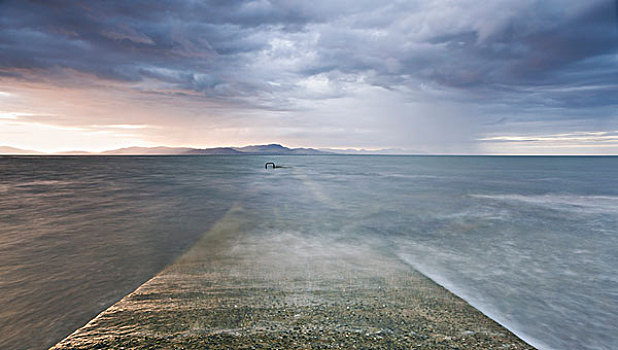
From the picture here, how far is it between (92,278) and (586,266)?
33.6 ft

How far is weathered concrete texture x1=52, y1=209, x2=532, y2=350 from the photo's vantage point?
3299 mm

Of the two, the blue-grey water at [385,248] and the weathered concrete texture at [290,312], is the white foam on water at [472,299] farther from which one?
the weathered concrete texture at [290,312]

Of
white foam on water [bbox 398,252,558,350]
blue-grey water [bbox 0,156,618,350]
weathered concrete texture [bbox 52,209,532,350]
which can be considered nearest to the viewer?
weathered concrete texture [bbox 52,209,532,350]

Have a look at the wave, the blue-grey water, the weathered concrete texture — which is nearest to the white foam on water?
the blue-grey water

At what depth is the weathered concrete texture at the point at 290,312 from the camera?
3.30 metres

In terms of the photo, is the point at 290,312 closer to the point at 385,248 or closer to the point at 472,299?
the point at 472,299

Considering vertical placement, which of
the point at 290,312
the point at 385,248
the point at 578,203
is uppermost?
the point at 290,312

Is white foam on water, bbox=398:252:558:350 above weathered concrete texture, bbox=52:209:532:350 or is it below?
below

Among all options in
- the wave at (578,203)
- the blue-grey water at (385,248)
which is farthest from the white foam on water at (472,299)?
the wave at (578,203)

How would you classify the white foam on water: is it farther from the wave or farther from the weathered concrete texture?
the wave

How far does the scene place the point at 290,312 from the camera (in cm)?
393

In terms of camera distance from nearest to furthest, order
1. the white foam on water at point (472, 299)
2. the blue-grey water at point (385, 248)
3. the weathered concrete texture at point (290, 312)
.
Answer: the weathered concrete texture at point (290, 312), the white foam on water at point (472, 299), the blue-grey water at point (385, 248)

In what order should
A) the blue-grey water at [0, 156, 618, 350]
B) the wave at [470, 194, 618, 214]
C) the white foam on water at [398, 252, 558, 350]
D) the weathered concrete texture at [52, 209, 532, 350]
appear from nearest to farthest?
the weathered concrete texture at [52, 209, 532, 350], the white foam on water at [398, 252, 558, 350], the blue-grey water at [0, 156, 618, 350], the wave at [470, 194, 618, 214]

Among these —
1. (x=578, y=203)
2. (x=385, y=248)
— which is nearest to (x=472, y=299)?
(x=385, y=248)
